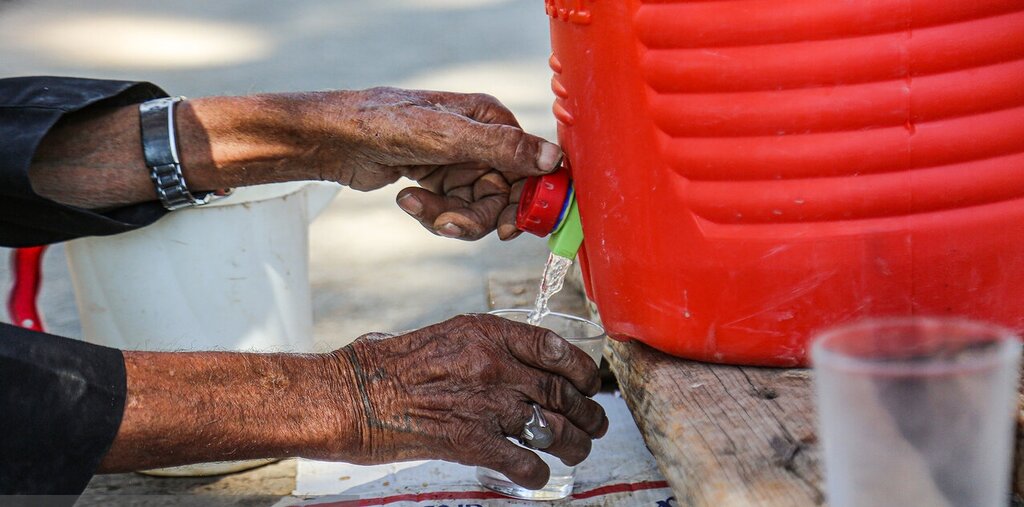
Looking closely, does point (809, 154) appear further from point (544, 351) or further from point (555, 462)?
point (555, 462)

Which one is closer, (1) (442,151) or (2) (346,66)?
(1) (442,151)

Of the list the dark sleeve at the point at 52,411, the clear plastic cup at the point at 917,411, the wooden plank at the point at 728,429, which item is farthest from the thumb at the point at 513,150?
the clear plastic cup at the point at 917,411

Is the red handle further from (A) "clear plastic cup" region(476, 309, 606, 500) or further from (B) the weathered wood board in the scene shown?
(B) the weathered wood board

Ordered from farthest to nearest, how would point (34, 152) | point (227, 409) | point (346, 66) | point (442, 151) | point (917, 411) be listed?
point (346, 66) → point (34, 152) → point (442, 151) → point (227, 409) → point (917, 411)

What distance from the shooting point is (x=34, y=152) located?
1.34 meters

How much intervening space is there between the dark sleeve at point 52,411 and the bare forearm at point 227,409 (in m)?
0.03

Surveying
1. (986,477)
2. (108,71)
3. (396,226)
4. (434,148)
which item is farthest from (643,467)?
(108,71)

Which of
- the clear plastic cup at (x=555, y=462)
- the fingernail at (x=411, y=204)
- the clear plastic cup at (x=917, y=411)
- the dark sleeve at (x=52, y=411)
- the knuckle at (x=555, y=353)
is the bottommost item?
the clear plastic cup at (x=555, y=462)

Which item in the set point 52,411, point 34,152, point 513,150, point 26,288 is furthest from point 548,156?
point 26,288

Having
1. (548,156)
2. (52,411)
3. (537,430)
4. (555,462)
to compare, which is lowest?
(555,462)

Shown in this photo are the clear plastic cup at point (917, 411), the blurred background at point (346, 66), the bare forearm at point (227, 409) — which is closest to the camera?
the clear plastic cup at point (917, 411)

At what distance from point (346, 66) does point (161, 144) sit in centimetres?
226

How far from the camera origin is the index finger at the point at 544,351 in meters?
1.14

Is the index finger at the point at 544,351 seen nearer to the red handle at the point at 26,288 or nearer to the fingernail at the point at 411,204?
the fingernail at the point at 411,204
